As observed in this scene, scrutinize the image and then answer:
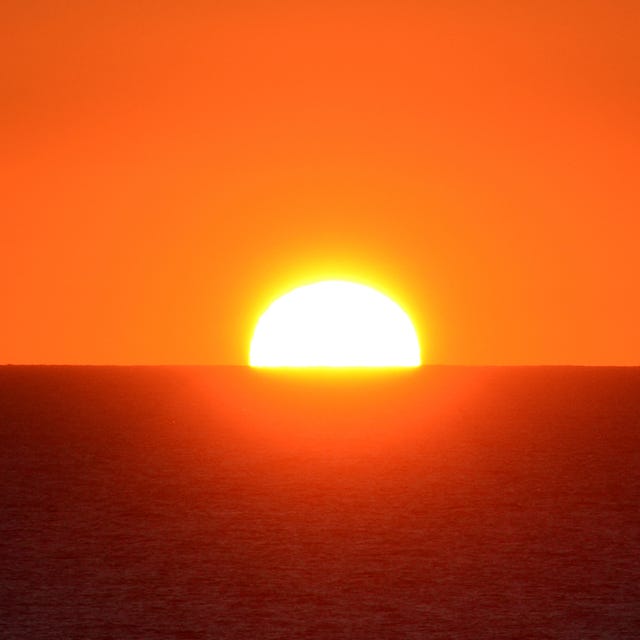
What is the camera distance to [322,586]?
1977 cm

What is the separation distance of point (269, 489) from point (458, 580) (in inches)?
311

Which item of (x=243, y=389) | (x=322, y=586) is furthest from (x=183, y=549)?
(x=243, y=389)

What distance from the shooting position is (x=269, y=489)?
90.8ft

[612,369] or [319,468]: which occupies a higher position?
[612,369]

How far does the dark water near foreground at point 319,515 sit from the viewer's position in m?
18.2

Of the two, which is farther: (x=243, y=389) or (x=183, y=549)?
(x=243, y=389)

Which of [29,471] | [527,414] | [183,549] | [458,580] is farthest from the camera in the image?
[527,414]

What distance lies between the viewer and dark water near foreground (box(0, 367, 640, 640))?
18219 millimetres

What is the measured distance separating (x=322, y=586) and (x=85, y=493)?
28.2 feet

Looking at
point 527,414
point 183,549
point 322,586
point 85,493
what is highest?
point 527,414

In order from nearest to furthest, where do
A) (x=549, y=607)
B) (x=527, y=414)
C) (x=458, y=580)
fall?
(x=549, y=607), (x=458, y=580), (x=527, y=414)

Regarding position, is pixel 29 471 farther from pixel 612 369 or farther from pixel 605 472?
pixel 612 369

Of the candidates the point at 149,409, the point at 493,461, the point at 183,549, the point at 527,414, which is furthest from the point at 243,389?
the point at 183,549

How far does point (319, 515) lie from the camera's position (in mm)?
25031
